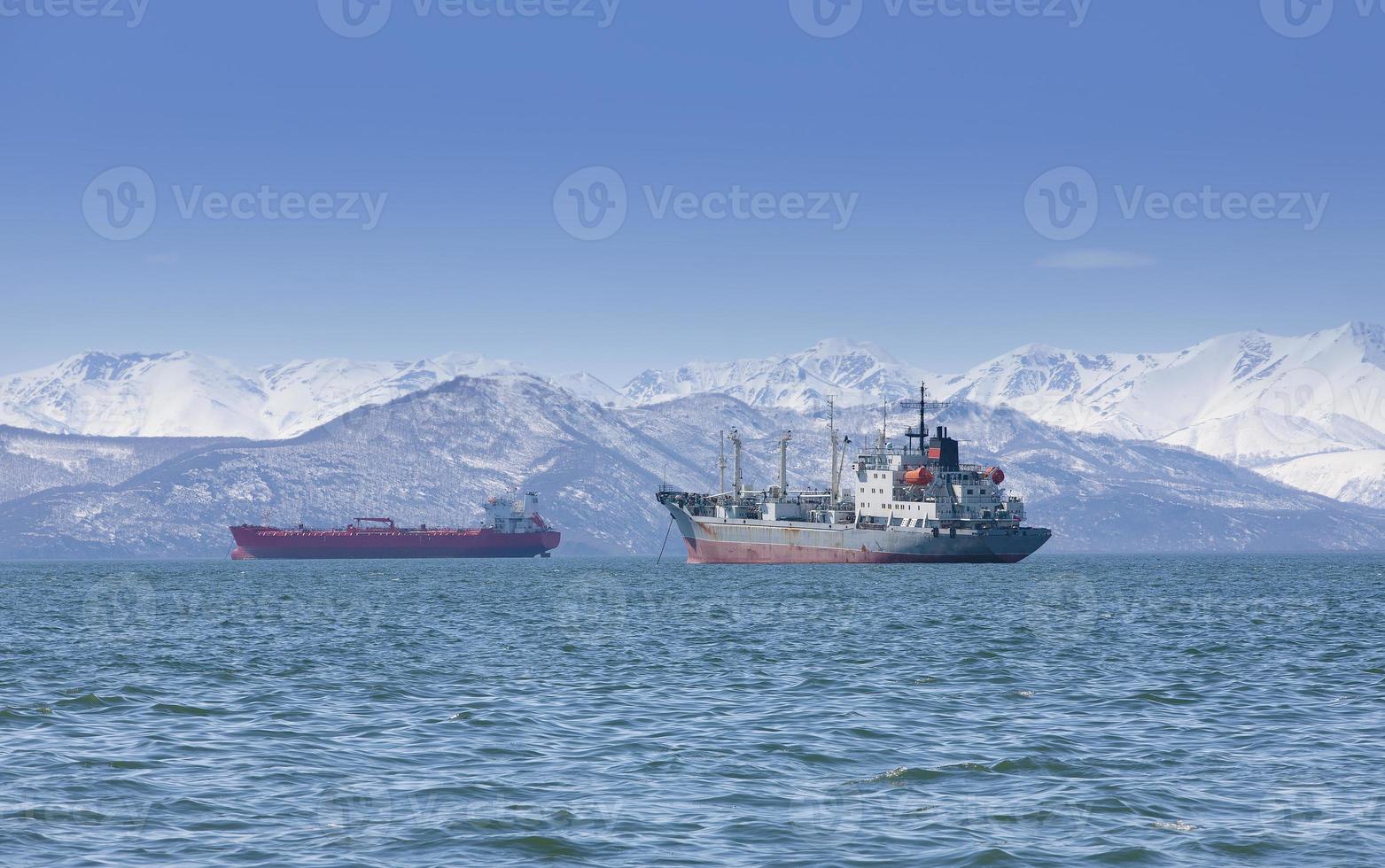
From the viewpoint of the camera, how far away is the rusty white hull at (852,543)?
148m

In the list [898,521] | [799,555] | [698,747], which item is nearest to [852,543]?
[898,521]

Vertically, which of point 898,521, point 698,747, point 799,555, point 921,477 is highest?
point 921,477

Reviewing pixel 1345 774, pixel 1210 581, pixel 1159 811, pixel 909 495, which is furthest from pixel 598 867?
pixel 909 495

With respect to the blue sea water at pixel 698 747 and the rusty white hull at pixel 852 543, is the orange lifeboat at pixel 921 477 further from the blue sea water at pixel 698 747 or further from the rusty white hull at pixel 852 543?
the blue sea water at pixel 698 747

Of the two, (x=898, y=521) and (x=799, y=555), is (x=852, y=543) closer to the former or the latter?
(x=898, y=521)

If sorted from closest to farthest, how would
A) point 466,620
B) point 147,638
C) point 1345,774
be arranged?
point 1345,774 → point 147,638 → point 466,620

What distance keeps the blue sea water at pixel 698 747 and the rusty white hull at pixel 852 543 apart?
87087 mm

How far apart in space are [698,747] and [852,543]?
125 metres

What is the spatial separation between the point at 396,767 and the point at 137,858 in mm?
6809

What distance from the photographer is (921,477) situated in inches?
5851

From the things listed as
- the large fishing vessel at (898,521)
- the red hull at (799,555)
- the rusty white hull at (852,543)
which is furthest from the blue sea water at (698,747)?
the red hull at (799,555)

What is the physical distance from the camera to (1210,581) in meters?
132

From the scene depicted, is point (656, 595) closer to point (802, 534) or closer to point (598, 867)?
point (802, 534)

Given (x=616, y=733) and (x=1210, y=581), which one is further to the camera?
(x=1210, y=581)
